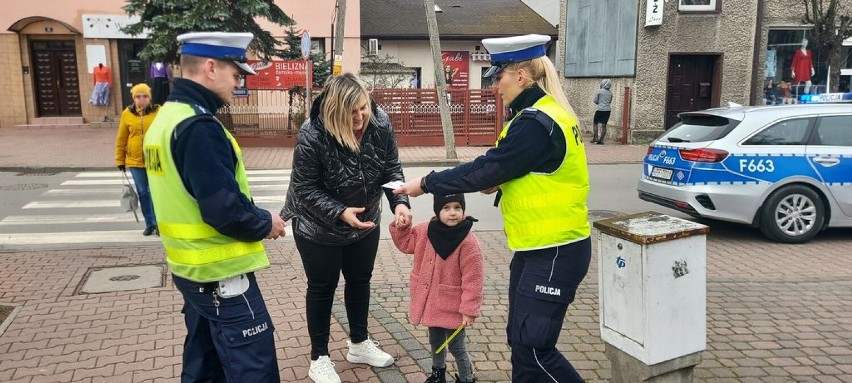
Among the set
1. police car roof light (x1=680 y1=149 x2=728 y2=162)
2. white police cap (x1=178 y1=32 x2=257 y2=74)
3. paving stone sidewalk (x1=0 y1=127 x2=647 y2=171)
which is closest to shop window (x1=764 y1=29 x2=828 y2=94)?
paving stone sidewalk (x1=0 y1=127 x2=647 y2=171)

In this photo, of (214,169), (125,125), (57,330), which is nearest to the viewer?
(214,169)

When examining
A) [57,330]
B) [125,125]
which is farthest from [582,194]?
[125,125]

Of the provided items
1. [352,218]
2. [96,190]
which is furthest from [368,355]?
[96,190]

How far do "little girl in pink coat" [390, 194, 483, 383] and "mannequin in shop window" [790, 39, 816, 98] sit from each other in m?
19.1

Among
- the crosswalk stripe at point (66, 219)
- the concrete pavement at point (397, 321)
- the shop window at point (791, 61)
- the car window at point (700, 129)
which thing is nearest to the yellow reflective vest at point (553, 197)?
the concrete pavement at point (397, 321)

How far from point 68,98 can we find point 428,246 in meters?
23.7

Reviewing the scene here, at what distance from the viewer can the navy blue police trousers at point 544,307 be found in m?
3.04

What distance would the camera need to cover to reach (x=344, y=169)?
3.64 m

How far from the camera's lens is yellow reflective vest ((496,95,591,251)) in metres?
2.98

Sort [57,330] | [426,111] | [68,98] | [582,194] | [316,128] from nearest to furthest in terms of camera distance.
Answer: [582,194] → [316,128] → [57,330] → [426,111] → [68,98]

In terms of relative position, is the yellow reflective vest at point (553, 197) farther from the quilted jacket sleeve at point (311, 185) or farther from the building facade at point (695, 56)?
the building facade at point (695, 56)

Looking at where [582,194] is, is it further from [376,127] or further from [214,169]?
[214,169]

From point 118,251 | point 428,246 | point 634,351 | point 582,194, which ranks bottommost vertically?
point 118,251

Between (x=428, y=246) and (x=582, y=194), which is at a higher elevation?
(x=582, y=194)
